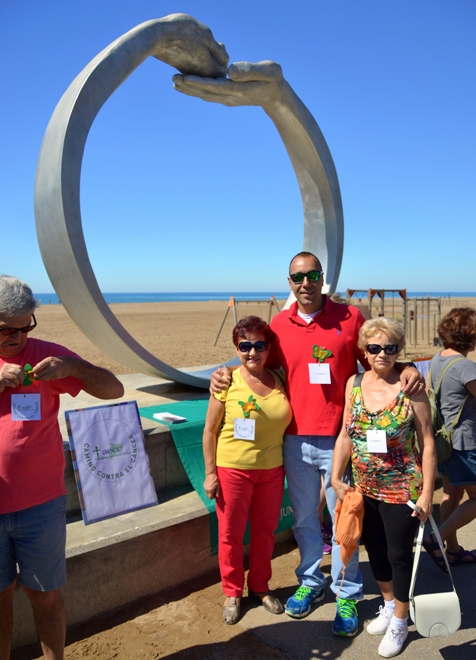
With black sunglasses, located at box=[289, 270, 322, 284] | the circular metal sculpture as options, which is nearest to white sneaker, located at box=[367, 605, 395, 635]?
black sunglasses, located at box=[289, 270, 322, 284]

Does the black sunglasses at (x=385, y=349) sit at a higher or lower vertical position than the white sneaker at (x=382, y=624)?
higher

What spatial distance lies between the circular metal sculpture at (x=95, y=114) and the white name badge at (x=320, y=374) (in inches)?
82.7

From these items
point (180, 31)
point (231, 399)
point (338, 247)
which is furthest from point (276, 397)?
point (338, 247)

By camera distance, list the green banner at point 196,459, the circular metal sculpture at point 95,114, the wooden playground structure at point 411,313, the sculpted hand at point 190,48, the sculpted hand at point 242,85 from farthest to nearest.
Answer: the wooden playground structure at point 411,313, the sculpted hand at point 242,85, the sculpted hand at point 190,48, the circular metal sculpture at point 95,114, the green banner at point 196,459

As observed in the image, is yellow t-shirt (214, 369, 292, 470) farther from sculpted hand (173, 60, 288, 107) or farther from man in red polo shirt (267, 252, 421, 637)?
sculpted hand (173, 60, 288, 107)

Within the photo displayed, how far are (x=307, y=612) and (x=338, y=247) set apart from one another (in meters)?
4.46

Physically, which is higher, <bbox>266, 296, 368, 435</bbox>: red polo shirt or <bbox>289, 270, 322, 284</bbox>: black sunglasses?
<bbox>289, 270, 322, 284</bbox>: black sunglasses

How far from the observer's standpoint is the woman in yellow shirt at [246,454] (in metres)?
2.85

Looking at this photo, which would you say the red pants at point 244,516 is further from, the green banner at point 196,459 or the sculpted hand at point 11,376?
the sculpted hand at point 11,376

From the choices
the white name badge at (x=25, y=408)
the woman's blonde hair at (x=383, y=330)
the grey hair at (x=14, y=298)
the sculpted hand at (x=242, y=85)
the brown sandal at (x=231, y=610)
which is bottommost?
the brown sandal at (x=231, y=610)

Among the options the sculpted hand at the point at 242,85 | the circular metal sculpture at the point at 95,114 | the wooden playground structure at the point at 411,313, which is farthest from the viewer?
the wooden playground structure at the point at 411,313

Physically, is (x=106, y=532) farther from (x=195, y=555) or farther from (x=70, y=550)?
(x=195, y=555)

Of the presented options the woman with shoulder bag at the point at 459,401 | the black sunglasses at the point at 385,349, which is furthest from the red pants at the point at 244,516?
the woman with shoulder bag at the point at 459,401

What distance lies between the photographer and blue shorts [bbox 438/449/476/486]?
3248 millimetres
